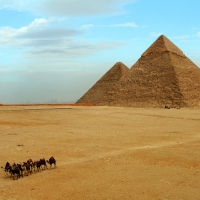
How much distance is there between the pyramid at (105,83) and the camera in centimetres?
5438

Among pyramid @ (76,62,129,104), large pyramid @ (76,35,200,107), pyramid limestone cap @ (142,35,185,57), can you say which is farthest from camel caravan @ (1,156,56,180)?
pyramid @ (76,62,129,104)

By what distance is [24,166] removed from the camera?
8.53 metres

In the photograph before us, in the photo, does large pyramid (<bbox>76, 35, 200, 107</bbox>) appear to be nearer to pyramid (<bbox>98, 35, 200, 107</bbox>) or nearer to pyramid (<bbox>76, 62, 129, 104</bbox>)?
pyramid (<bbox>98, 35, 200, 107</bbox>)

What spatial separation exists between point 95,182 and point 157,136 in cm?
855

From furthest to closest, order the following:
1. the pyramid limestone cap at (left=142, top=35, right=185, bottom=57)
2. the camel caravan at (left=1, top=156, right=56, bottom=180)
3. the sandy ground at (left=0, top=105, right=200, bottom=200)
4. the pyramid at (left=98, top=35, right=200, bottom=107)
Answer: the pyramid limestone cap at (left=142, top=35, right=185, bottom=57), the pyramid at (left=98, top=35, right=200, bottom=107), the camel caravan at (left=1, top=156, right=56, bottom=180), the sandy ground at (left=0, top=105, right=200, bottom=200)

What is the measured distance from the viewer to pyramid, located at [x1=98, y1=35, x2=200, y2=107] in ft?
130

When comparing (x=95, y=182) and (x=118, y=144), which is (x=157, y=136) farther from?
(x=95, y=182)

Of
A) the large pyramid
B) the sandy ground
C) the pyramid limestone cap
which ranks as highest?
the pyramid limestone cap

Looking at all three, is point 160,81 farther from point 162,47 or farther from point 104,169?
point 104,169

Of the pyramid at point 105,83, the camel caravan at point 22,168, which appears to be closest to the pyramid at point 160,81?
the pyramid at point 105,83

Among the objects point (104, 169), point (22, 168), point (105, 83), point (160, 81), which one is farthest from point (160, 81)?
point (22, 168)

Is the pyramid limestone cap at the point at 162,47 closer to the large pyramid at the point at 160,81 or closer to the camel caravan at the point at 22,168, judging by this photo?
the large pyramid at the point at 160,81

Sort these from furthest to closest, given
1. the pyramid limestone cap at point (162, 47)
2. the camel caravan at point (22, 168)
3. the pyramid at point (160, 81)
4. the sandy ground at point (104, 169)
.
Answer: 1. the pyramid limestone cap at point (162, 47)
2. the pyramid at point (160, 81)
3. the camel caravan at point (22, 168)
4. the sandy ground at point (104, 169)

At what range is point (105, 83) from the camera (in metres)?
55.8
